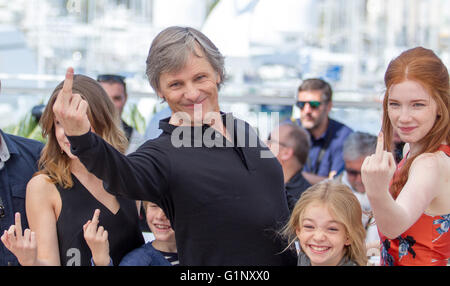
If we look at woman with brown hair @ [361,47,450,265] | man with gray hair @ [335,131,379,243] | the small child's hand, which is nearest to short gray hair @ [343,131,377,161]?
man with gray hair @ [335,131,379,243]

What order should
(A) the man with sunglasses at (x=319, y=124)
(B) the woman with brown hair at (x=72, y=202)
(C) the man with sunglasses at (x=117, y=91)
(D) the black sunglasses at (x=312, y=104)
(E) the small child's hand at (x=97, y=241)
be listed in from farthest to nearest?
(D) the black sunglasses at (x=312, y=104)
(A) the man with sunglasses at (x=319, y=124)
(C) the man with sunglasses at (x=117, y=91)
(B) the woman with brown hair at (x=72, y=202)
(E) the small child's hand at (x=97, y=241)

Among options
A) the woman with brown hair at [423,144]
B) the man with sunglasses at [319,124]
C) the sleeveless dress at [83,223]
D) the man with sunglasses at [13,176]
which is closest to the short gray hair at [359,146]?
the man with sunglasses at [319,124]

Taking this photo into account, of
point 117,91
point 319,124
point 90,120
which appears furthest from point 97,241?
point 319,124

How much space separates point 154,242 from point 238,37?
2.91 m

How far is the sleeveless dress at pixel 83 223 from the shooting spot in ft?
5.89

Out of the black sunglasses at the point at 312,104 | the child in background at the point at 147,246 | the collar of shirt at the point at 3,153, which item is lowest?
the child in background at the point at 147,246

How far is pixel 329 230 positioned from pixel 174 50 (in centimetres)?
81

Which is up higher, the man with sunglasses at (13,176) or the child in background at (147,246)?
the man with sunglasses at (13,176)

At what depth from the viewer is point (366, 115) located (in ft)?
14.1

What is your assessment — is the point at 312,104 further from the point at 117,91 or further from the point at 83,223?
the point at 83,223

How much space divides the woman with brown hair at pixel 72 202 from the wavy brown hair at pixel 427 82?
909mm

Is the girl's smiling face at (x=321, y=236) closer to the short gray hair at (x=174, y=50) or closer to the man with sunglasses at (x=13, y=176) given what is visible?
the short gray hair at (x=174, y=50)

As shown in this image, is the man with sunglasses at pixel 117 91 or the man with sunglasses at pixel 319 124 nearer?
the man with sunglasses at pixel 117 91
